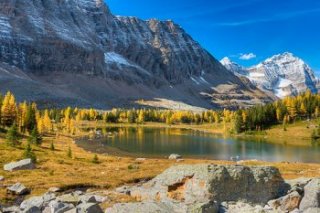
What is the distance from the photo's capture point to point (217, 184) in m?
28.5

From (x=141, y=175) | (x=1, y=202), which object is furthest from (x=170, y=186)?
(x=141, y=175)

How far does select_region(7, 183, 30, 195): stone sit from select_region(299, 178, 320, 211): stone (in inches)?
921

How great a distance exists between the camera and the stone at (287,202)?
1157 inches

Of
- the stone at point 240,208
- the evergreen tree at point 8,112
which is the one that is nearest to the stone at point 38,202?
the stone at point 240,208

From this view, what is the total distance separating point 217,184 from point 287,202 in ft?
17.1

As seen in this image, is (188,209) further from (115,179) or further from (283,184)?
(115,179)

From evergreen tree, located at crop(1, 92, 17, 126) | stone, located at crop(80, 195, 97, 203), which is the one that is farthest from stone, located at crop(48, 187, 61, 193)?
evergreen tree, located at crop(1, 92, 17, 126)

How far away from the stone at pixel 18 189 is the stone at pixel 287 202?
2145cm

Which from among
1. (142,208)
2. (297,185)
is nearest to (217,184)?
(142,208)

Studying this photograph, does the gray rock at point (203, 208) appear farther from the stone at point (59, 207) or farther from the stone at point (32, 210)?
the stone at point (32, 210)

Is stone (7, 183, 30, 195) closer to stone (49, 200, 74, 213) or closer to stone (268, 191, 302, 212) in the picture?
stone (49, 200, 74, 213)

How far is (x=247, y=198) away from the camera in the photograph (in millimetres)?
29375

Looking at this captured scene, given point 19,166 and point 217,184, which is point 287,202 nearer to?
point 217,184

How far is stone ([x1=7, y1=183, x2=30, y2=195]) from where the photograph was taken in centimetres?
3812
